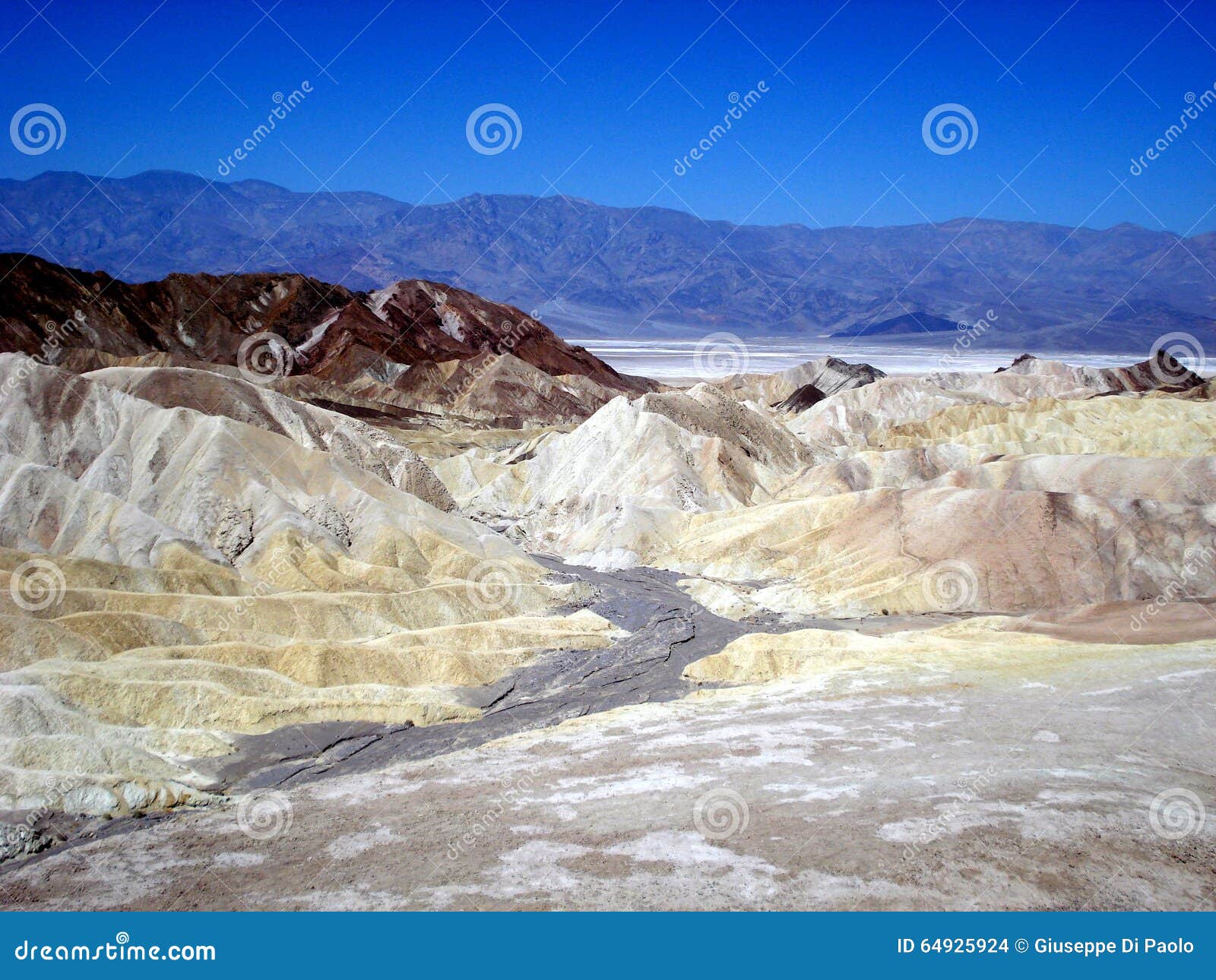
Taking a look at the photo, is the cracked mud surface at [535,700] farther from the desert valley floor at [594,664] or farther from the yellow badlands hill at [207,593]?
the yellow badlands hill at [207,593]

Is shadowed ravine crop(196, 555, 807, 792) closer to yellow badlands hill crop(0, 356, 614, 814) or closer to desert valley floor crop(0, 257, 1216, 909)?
desert valley floor crop(0, 257, 1216, 909)

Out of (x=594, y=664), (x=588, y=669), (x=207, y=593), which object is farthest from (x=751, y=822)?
(x=207, y=593)

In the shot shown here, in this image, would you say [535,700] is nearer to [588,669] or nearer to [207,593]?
[588,669]

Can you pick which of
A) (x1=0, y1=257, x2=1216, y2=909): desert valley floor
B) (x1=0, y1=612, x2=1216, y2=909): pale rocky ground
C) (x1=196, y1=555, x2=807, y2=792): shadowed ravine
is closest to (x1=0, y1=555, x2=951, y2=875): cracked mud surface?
(x1=196, y1=555, x2=807, y2=792): shadowed ravine

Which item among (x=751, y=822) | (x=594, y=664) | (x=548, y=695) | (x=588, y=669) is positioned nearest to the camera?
(x=751, y=822)

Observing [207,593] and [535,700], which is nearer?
[535,700]

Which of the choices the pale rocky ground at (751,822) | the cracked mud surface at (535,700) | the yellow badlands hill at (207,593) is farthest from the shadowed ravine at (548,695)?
the pale rocky ground at (751,822)
